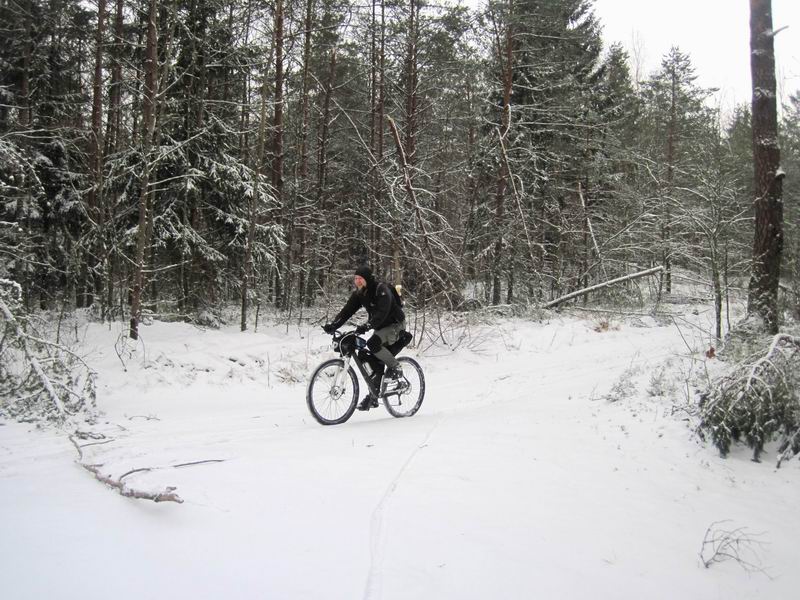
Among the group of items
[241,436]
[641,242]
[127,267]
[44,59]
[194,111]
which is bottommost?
[241,436]

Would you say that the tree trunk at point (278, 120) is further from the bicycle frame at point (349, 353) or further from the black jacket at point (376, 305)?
the bicycle frame at point (349, 353)

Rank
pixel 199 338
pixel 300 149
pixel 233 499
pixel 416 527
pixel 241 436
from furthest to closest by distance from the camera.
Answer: pixel 300 149
pixel 199 338
pixel 241 436
pixel 233 499
pixel 416 527

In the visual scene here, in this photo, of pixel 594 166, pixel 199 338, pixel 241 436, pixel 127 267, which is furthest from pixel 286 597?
pixel 594 166

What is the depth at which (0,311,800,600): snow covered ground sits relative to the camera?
295 cm

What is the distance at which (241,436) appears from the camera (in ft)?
19.7

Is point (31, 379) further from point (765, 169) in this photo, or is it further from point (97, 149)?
point (765, 169)

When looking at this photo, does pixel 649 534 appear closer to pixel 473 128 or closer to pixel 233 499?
pixel 233 499

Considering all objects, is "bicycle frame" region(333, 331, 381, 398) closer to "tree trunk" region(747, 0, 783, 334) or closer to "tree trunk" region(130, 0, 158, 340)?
"tree trunk" region(130, 0, 158, 340)

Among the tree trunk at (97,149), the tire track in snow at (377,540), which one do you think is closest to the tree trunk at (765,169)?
the tire track in snow at (377,540)

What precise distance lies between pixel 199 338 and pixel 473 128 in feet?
52.8

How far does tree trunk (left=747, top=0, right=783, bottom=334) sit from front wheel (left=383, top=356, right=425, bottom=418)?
5.25 metres

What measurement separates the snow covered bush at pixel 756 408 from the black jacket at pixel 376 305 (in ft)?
12.6

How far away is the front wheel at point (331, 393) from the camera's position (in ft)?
22.3

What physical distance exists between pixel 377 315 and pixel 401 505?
3300mm
